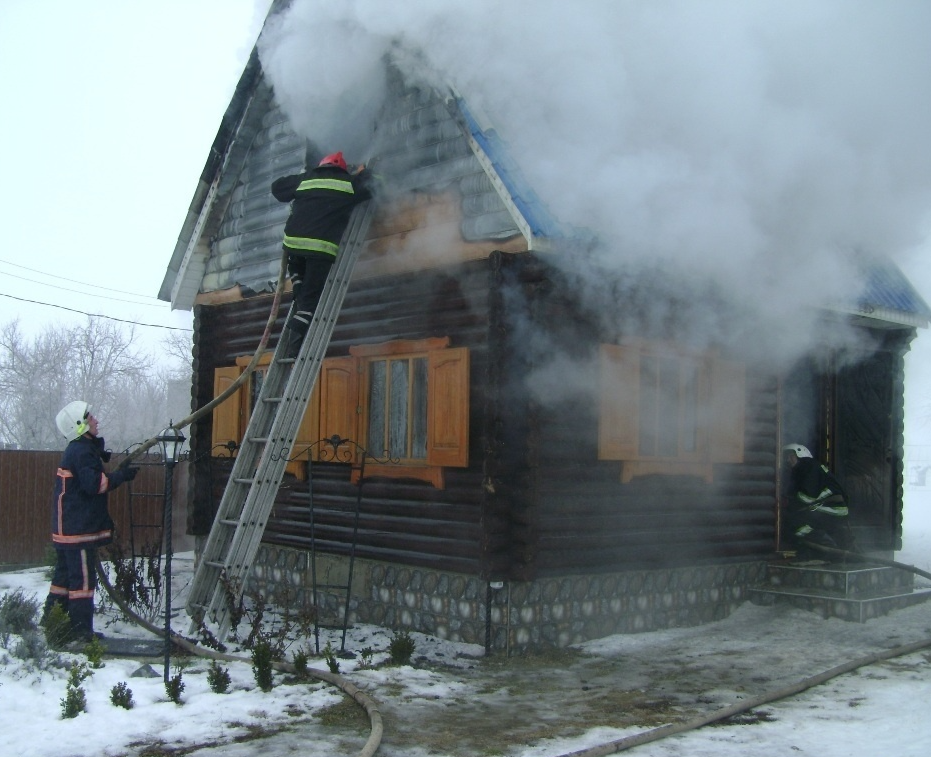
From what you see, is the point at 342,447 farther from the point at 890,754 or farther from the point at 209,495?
the point at 890,754

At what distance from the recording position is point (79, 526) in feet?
26.6

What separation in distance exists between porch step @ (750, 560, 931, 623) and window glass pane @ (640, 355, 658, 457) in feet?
7.53

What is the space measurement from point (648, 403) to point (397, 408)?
2400mm

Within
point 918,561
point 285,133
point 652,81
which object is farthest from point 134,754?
point 918,561

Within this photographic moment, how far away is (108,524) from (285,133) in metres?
4.83

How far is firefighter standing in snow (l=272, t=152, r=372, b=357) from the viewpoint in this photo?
28.5 ft

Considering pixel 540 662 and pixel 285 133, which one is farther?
pixel 285 133

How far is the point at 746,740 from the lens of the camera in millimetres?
5789

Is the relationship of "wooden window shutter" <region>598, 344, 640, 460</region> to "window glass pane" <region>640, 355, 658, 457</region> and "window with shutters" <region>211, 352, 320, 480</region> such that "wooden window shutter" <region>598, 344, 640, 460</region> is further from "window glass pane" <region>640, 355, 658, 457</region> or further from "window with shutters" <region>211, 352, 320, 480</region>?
"window with shutters" <region>211, 352, 320, 480</region>

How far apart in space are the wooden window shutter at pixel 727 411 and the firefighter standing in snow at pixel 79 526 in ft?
18.5

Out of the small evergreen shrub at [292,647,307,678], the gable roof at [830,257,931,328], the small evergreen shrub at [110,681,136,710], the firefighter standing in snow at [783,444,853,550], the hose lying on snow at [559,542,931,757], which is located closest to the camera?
the hose lying on snow at [559,542,931,757]

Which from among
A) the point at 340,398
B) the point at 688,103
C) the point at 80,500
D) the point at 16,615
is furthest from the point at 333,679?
the point at 688,103

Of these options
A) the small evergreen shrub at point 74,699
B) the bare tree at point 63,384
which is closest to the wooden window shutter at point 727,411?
the small evergreen shrub at point 74,699

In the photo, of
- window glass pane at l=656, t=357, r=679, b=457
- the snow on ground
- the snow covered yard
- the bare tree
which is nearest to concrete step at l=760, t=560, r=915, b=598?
the snow on ground
